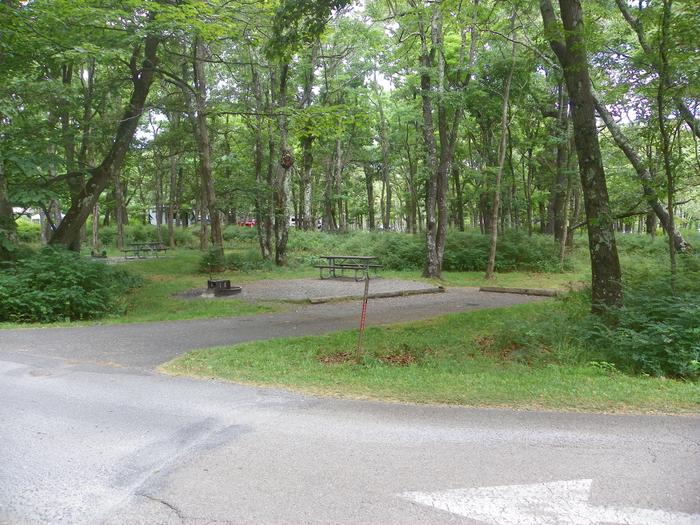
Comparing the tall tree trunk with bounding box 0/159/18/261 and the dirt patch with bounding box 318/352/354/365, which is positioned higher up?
the tall tree trunk with bounding box 0/159/18/261

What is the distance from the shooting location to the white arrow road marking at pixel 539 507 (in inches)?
115

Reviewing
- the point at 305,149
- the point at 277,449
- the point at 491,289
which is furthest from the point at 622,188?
the point at 277,449

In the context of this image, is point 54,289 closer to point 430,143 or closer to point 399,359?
point 399,359

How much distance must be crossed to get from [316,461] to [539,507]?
5.21ft

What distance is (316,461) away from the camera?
3727 millimetres

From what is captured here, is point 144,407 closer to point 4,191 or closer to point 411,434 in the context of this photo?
point 411,434

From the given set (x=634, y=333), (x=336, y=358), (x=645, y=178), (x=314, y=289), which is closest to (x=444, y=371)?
(x=336, y=358)

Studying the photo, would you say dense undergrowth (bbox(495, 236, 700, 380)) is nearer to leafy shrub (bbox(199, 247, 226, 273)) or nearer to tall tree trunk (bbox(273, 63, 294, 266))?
tall tree trunk (bbox(273, 63, 294, 266))

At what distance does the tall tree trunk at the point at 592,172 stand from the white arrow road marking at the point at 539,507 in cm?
573

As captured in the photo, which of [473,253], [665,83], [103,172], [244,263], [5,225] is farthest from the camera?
[473,253]

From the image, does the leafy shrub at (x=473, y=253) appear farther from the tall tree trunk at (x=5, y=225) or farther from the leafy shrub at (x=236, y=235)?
the tall tree trunk at (x=5, y=225)

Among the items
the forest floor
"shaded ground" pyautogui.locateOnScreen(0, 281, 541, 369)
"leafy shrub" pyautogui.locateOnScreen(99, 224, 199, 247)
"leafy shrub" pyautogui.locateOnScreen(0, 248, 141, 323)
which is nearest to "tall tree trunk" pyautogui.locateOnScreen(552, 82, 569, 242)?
the forest floor

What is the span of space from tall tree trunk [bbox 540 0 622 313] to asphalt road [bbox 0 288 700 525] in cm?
411

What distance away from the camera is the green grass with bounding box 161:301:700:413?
16.9 ft
